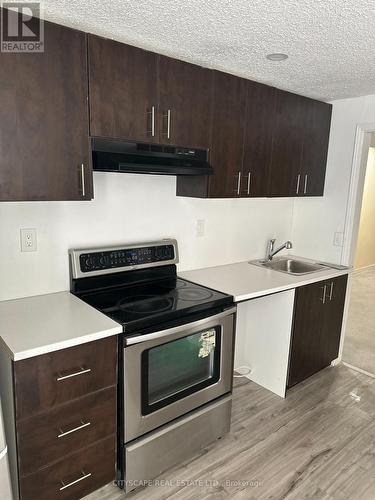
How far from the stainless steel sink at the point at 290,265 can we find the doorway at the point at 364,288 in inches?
14.6

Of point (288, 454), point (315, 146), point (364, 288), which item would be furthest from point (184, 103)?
point (364, 288)

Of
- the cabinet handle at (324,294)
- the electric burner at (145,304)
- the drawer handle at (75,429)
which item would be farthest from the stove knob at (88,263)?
the cabinet handle at (324,294)

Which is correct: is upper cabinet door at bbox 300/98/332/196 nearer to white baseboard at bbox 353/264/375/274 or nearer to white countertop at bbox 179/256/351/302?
white countertop at bbox 179/256/351/302

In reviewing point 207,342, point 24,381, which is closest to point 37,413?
point 24,381

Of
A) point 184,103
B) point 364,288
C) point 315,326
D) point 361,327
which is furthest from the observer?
point 364,288

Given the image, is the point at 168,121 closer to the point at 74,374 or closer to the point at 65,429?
the point at 74,374

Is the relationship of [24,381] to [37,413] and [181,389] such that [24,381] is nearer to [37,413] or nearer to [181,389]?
[37,413]

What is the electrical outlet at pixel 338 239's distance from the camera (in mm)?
2942

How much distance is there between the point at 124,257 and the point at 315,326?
158 cm

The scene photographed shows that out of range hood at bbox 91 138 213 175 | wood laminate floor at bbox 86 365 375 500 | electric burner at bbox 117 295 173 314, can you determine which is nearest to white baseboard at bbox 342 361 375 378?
wood laminate floor at bbox 86 365 375 500

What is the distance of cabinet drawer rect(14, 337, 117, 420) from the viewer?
4.55 feet

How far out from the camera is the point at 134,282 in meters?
2.19

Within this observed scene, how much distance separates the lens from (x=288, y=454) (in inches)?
82.3

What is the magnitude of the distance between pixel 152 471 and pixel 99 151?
66.2 inches
